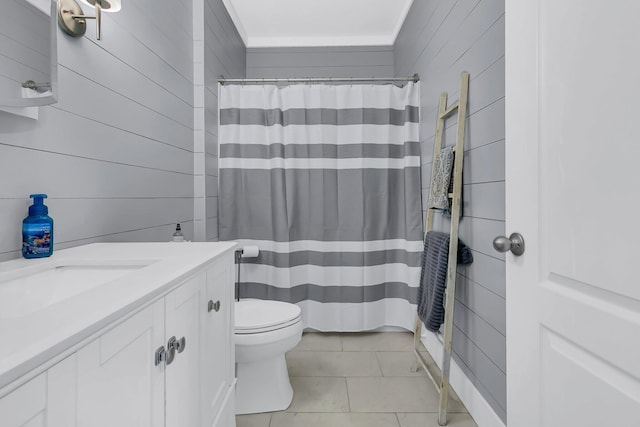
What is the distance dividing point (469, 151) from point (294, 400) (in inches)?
59.1

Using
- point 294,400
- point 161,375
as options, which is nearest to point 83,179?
point 161,375

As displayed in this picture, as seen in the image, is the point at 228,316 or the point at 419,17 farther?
the point at 419,17

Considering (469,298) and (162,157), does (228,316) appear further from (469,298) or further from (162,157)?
(469,298)

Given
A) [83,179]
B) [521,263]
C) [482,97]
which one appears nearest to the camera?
[521,263]

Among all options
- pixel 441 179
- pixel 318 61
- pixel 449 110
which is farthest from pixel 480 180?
pixel 318 61

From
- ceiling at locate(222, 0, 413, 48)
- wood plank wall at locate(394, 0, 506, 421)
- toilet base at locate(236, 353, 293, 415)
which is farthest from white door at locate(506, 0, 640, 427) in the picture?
ceiling at locate(222, 0, 413, 48)

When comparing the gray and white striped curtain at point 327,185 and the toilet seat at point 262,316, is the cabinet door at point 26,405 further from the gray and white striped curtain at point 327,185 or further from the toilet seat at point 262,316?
the gray and white striped curtain at point 327,185

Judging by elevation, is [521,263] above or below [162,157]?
below

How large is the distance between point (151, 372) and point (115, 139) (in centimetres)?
103

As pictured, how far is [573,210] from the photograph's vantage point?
2.10 feet

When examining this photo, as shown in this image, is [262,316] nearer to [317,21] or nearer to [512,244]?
[512,244]

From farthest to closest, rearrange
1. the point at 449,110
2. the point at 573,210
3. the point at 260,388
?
the point at 449,110 → the point at 260,388 → the point at 573,210

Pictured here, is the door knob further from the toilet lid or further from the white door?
the toilet lid

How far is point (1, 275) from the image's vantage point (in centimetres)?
73
